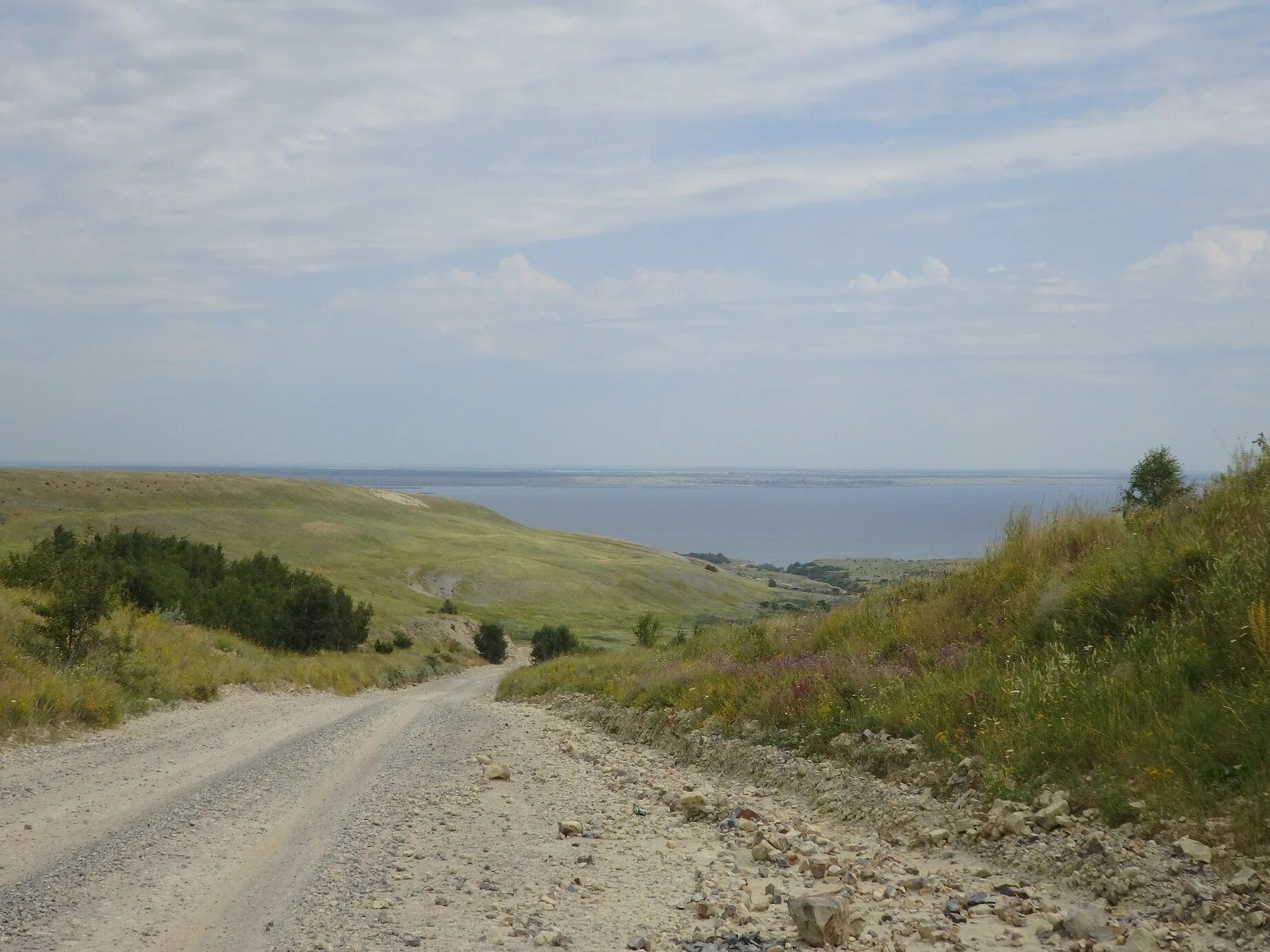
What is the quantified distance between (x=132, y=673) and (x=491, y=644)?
45734 mm

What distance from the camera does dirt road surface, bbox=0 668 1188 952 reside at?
19.2 feet

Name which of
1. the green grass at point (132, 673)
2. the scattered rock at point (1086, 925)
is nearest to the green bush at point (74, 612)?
the green grass at point (132, 673)

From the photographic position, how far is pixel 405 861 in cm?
745

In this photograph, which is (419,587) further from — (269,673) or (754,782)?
(754,782)

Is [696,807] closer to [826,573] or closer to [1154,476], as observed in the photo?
[1154,476]

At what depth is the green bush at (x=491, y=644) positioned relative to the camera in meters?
63.9

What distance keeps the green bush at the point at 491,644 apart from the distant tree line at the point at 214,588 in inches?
571

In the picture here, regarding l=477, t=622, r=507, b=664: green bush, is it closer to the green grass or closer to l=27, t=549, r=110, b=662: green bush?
the green grass

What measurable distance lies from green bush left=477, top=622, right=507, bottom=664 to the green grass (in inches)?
992

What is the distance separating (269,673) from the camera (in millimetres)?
28500

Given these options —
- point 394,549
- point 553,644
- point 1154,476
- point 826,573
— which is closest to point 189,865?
point 1154,476

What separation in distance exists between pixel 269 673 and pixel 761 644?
17.9 m

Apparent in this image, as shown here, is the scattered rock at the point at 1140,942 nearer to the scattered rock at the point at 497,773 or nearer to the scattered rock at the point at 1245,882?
the scattered rock at the point at 1245,882

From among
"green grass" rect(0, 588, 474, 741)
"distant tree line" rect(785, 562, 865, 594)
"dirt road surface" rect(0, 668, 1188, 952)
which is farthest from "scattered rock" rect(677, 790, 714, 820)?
"distant tree line" rect(785, 562, 865, 594)
